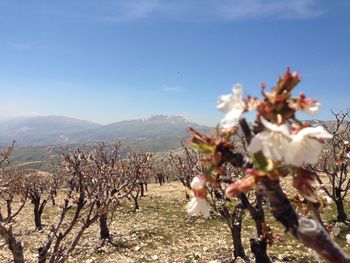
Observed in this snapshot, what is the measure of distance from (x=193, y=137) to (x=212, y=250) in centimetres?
1883

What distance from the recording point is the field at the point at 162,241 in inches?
753

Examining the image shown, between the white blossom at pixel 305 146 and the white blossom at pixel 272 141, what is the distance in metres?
0.03

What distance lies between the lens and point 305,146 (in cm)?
191

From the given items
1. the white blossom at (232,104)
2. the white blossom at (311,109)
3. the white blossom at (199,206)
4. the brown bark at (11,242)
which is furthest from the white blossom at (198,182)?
the brown bark at (11,242)

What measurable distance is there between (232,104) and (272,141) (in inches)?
12.6

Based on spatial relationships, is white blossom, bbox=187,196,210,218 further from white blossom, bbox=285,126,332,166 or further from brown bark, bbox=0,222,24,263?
brown bark, bbox=0,222,24,263

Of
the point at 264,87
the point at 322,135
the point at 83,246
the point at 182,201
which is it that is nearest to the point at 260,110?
the point at 264,87

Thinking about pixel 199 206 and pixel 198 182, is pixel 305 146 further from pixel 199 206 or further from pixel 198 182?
pixel 199 206

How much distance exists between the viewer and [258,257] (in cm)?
1232

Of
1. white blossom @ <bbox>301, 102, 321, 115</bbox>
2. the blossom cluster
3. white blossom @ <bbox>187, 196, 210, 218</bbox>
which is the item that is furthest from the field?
white blossom @ <bbox>301, 102, 321, 115</bbox>

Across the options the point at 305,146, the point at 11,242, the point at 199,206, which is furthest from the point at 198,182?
the point at 11,242

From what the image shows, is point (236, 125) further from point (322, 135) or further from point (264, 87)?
point (322, 135)

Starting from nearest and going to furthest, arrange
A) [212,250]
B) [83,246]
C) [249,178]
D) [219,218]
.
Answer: [249,178]
[212,250]
[83,246]
[219,218]

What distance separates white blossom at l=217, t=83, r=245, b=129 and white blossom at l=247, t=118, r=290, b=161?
0.17 meters
